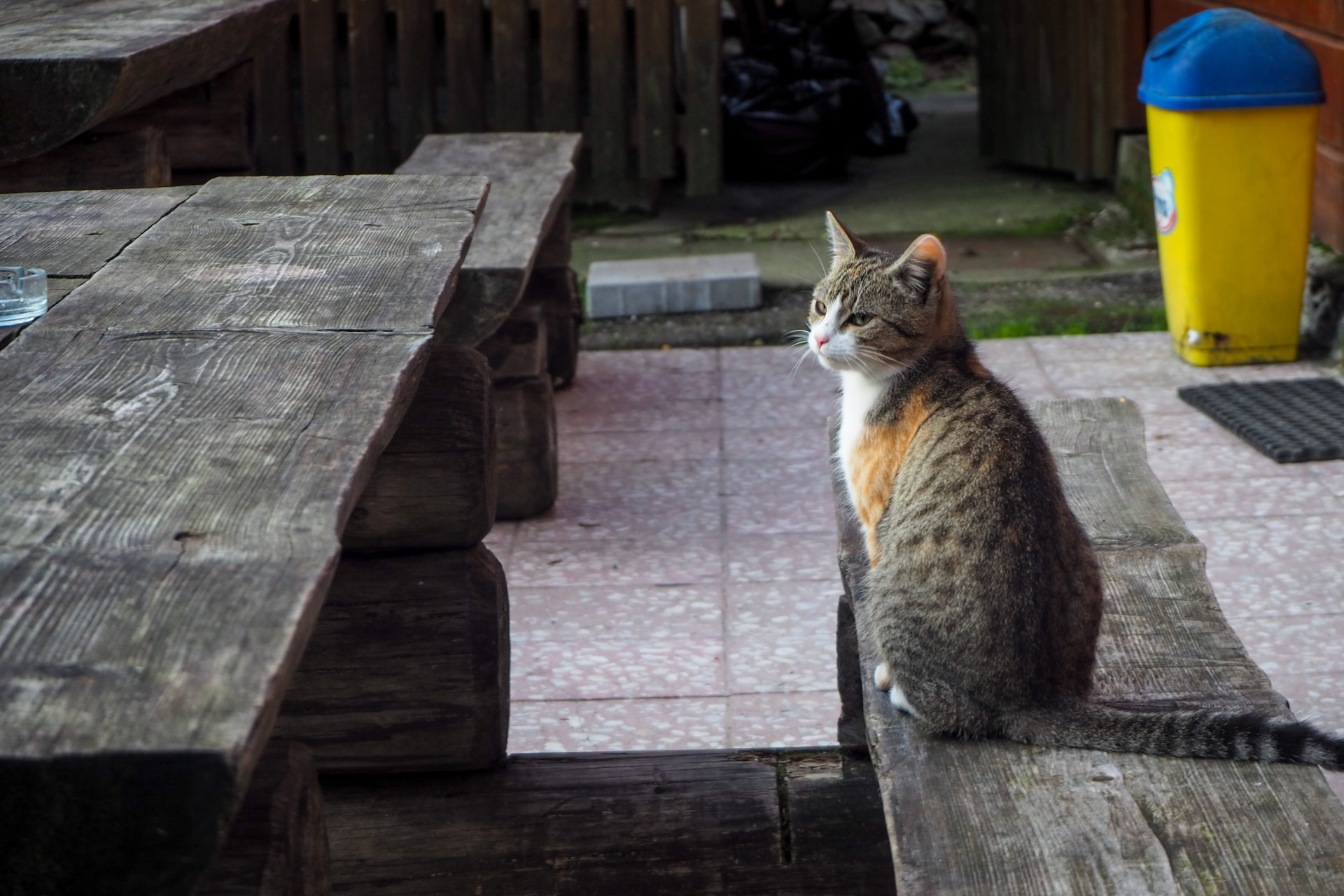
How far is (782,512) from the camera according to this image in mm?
4414

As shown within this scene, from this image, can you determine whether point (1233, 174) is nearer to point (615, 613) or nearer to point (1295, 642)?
point (1295, 642)

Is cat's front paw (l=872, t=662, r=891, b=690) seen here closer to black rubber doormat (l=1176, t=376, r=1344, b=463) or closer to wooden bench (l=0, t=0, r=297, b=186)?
wooden bench (l=0, t=0, r=297, b=186)

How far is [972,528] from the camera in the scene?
205 cm

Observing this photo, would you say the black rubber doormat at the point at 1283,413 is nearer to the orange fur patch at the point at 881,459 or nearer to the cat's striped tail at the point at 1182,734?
the orange fur patch at the point at 881,459

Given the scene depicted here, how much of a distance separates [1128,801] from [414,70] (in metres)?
7.07

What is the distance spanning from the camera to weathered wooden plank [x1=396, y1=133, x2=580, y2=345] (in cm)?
379

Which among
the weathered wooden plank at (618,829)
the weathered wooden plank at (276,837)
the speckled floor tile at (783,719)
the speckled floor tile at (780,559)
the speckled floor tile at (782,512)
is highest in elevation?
the weathered wooden plank at (276,837)

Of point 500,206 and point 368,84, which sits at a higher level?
point 368,84

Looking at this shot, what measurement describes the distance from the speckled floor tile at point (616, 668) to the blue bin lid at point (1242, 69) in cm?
292

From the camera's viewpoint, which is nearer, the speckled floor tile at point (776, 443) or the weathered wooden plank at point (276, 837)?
the weathered wooden plank at point (276, 837)

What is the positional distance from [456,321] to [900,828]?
2438 mm

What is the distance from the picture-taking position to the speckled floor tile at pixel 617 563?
3.98 metres

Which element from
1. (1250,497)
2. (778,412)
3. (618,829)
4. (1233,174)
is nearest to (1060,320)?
(1233,174)

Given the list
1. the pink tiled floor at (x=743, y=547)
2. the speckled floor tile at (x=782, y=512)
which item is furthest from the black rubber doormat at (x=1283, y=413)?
the speckled floor tile at (x=782, y=512)
